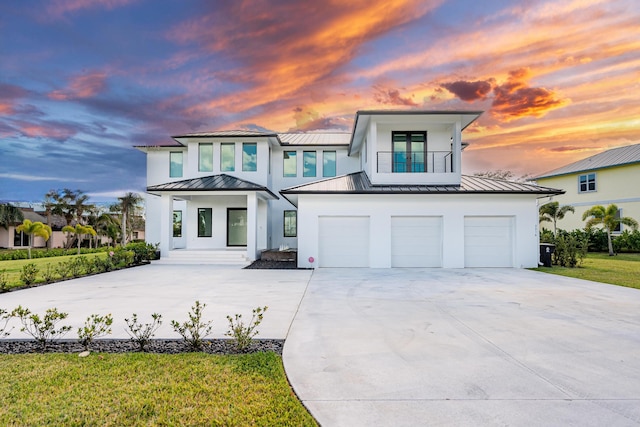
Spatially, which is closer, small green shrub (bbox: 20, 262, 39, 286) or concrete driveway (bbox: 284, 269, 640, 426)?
→ concrete driveway (bbox: 284, 269, 640, 426)

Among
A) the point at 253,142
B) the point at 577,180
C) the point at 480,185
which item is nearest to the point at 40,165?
the point at 253,142

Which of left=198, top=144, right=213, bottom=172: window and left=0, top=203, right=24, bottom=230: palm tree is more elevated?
left=198, top=144, right=213, bottom=172: window

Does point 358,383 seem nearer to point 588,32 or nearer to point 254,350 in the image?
point 254,350

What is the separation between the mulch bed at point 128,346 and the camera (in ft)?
14.1

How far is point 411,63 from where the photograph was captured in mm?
13625

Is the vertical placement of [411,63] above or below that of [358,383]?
above

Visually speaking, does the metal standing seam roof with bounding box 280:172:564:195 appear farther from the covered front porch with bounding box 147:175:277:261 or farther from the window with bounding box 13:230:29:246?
the window with bounding box 13:230:29:246

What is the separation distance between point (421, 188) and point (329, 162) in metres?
7.67

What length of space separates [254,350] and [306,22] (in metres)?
11.6

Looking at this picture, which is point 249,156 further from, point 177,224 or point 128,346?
point 128,346

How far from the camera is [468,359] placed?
392 cm

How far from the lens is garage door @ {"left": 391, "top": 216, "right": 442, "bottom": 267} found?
13680mm

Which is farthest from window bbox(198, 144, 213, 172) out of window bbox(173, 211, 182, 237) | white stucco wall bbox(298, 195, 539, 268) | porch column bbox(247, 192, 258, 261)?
white stucco wall bbox(298, 195, 539, 268)

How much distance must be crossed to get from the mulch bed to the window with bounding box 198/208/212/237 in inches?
576
